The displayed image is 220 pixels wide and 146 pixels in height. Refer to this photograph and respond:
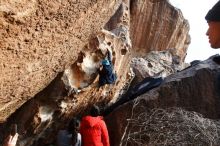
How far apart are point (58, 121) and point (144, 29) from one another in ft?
21.1

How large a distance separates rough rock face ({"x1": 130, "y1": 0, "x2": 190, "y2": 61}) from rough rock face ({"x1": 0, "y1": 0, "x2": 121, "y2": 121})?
6.93 m

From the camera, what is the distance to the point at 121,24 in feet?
35.2

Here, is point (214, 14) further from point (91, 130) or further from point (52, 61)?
point (91, 130)

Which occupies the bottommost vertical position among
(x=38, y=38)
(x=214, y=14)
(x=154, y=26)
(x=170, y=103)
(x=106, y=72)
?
(x=170, y=103)

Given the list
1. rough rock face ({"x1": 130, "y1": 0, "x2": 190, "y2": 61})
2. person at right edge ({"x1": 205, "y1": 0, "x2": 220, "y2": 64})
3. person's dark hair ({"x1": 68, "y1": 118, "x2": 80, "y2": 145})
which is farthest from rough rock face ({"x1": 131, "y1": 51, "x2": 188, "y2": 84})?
person at right edge ({"x1": 205, "y1": 0, "x2": 220, "y2": 64})

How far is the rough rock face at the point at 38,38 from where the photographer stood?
13.6 ft

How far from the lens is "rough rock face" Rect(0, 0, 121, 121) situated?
4.14 m

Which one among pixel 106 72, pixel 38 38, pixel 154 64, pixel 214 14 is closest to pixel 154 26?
pixel 154 64

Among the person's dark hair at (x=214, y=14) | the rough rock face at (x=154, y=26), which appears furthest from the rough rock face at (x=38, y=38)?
the rough rock face at (x=154, y=26)

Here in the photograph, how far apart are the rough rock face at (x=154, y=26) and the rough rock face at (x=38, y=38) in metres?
6.93

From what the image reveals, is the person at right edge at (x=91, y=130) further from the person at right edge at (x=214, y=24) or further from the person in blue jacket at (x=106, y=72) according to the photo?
the person at right edge at (x=214, y=24)

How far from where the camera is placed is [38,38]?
4.71 metres

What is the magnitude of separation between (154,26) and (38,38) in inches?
375

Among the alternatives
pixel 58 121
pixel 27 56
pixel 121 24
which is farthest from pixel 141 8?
pixel 27 56
